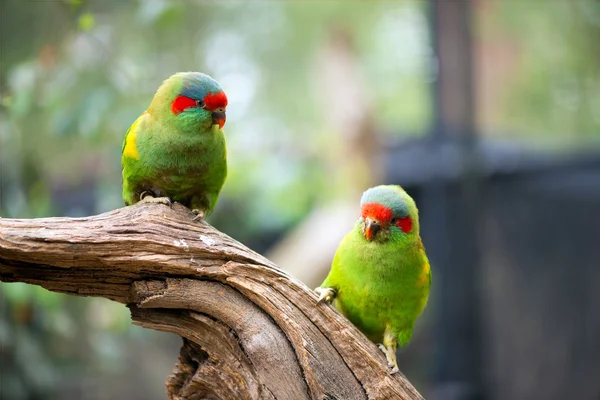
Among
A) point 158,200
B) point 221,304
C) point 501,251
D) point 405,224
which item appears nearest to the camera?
point 221,304

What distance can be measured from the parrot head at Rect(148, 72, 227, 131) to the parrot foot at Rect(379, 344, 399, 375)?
3.94 feet

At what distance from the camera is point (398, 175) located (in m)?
6.38

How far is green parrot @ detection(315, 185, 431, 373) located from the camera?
2.76 metres

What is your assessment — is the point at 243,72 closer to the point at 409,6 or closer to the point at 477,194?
the point at 409,6

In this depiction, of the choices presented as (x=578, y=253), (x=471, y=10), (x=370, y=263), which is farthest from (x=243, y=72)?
(x=370, y=263)

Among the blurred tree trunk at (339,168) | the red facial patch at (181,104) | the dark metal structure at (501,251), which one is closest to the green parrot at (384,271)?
the red facial patch at (181,104)

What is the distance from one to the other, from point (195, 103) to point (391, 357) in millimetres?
1354

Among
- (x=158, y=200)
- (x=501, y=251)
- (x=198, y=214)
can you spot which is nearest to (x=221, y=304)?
(x=198, y=214)

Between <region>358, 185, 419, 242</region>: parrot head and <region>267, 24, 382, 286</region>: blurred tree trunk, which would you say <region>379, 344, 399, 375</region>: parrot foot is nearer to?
<region>358, 185, 419, 242</region>: parrot head

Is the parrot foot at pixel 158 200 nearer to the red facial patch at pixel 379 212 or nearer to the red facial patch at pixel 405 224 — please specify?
the red facial patch at pixel 379 212

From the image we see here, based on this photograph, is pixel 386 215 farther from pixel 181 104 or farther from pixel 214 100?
pixel 181 104

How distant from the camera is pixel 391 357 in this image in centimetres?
271

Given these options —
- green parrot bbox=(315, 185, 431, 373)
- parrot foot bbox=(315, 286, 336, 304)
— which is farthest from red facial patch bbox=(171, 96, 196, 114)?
parrot foot bbox=(315, 286, 336, 304)

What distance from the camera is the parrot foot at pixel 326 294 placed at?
2664 millimetres
